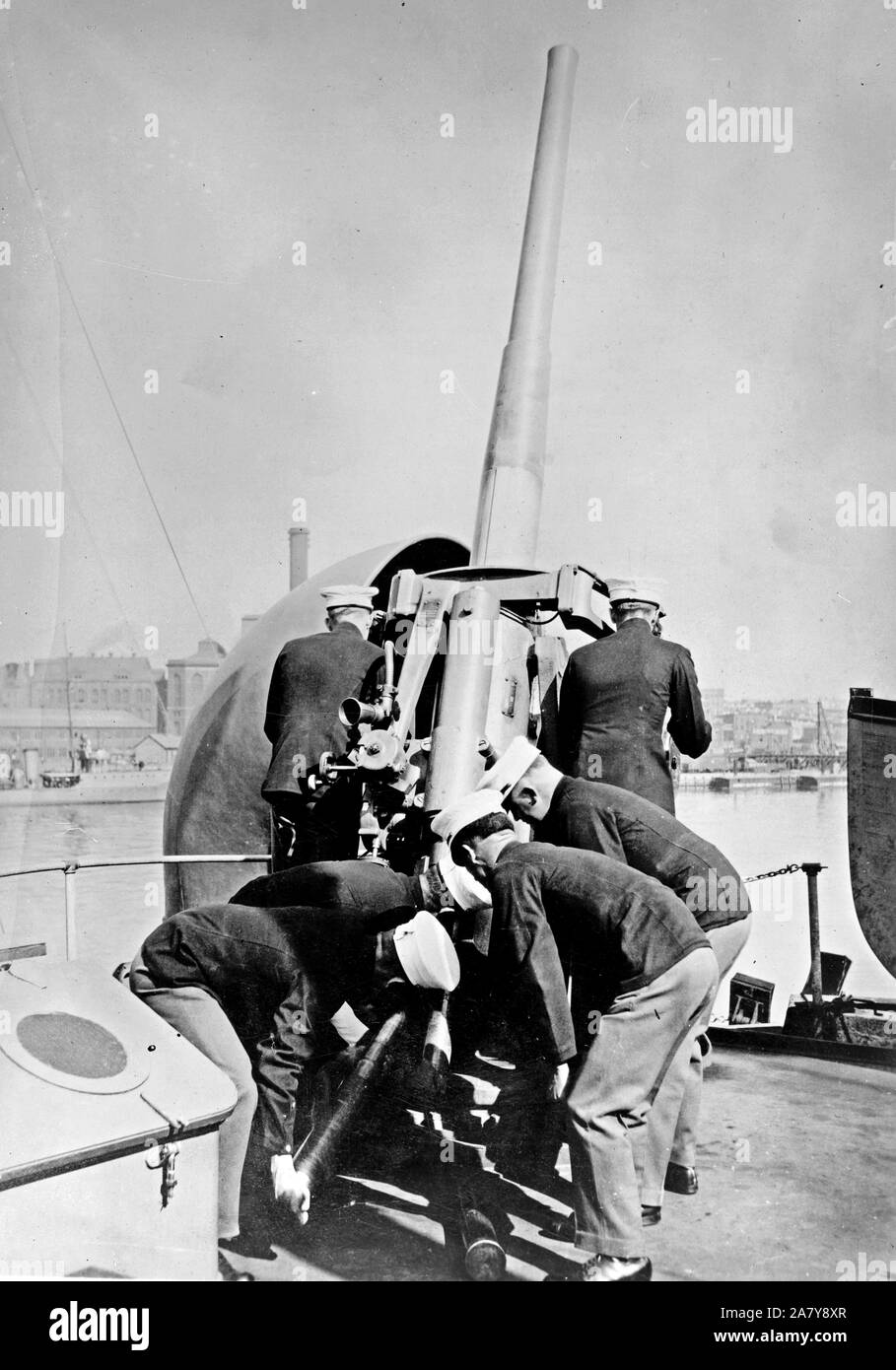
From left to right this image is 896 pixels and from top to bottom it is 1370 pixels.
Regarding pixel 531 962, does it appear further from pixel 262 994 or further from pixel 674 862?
pixel 262 994

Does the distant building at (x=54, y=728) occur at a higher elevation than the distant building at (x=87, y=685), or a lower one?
lower

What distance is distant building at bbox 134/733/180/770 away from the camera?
18.2ft

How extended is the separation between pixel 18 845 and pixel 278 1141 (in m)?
2.44

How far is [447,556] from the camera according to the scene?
4883 millimetres

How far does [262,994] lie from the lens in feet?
9.72

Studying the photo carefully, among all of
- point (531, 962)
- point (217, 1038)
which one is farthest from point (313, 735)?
point (531, 962)

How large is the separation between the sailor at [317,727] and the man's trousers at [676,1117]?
3.91ft

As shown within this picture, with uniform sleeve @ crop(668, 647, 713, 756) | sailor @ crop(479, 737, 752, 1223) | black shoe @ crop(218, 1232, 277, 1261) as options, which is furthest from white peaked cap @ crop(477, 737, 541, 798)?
black shoe @ crop(218, 1232, 277, 1261)

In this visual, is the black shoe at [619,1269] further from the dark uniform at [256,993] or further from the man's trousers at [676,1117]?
the dark uniform at [256,993]

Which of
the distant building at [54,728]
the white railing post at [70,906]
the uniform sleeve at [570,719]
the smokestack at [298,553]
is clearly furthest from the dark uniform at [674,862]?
the distant building at [54,728]

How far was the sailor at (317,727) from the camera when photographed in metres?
3.63

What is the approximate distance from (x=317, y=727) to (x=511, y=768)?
915 millimetres
